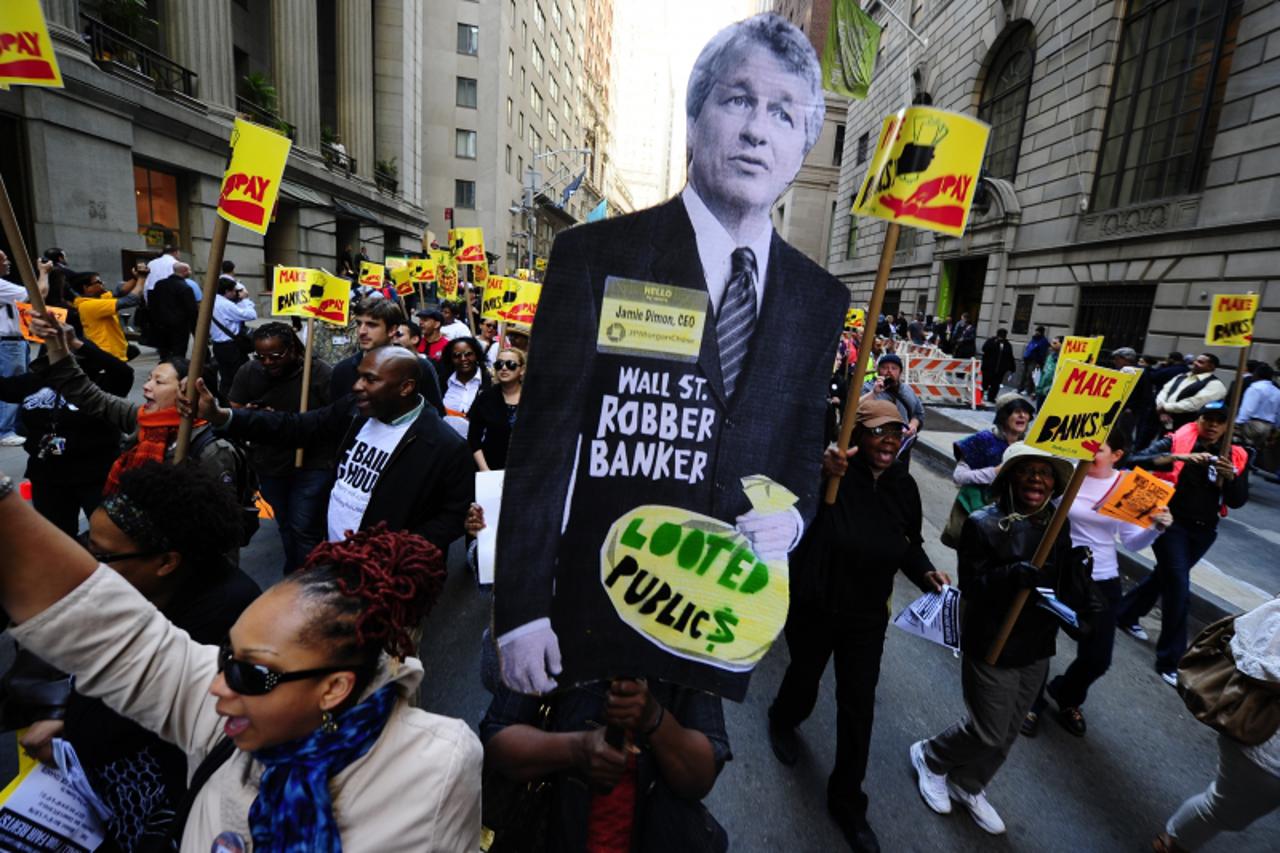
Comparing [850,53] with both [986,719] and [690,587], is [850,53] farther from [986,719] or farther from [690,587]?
[986,719]

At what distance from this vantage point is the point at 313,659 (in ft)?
4.20

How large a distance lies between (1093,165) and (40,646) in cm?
1949

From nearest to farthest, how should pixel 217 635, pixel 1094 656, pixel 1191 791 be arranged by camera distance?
pixel 217 635
pixel 1191 791
pixel 1094 656

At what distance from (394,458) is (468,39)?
42.6 metres

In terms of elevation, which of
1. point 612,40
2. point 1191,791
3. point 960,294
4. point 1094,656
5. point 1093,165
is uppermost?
point 612,40

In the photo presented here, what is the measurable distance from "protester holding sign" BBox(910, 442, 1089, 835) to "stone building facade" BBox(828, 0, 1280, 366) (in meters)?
5.50

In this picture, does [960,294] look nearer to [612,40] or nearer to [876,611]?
[876,611]

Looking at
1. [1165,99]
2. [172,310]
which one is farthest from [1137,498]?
[1165,99]

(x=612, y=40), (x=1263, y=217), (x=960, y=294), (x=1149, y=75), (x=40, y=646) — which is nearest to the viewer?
(x=40, y=646)

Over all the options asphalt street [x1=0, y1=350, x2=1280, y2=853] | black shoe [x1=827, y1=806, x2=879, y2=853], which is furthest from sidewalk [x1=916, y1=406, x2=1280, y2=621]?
black shoe [x1=827, y1=806, x2=879, y2=853]

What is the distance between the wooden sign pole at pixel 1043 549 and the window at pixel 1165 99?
14054 millimetres

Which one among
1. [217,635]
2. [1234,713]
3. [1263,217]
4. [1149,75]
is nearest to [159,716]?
[217,635]

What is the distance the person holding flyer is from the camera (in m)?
3.49

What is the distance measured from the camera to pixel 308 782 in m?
1.24
